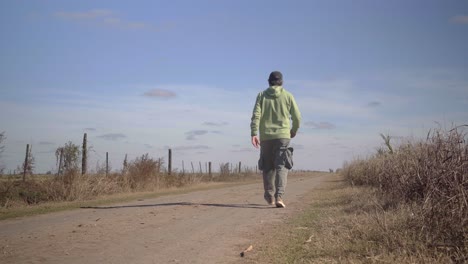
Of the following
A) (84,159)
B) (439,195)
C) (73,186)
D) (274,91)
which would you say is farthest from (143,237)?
(84,159)

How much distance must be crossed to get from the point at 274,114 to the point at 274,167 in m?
1.08

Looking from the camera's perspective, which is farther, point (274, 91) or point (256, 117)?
point (274, 91)

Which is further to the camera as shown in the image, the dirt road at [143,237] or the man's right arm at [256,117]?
the man's right arm at [256,117]

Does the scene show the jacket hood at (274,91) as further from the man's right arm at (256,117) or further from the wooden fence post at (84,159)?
the wooden fence post at (84,159)

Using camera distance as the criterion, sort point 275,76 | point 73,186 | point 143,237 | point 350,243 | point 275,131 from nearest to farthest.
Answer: point 350,243 < point 143,237 < point 275,131 < point 275,76 < point 73,186

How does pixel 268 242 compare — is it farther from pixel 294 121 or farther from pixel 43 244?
pixel 294 121

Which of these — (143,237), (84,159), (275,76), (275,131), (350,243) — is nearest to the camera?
(350,243)

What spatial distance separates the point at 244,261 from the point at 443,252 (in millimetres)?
1827

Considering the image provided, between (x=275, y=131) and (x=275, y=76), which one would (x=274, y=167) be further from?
(x=275, y=76)

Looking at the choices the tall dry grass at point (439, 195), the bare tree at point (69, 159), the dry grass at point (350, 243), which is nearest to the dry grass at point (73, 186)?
the bare tree at point (69, 159)

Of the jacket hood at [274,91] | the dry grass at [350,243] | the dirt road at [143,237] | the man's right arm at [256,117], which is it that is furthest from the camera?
the jacket hood at [274,91]

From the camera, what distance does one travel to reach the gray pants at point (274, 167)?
26.3ft

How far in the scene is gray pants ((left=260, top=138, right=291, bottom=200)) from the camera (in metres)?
8.01

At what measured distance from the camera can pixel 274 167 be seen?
27.1ft
